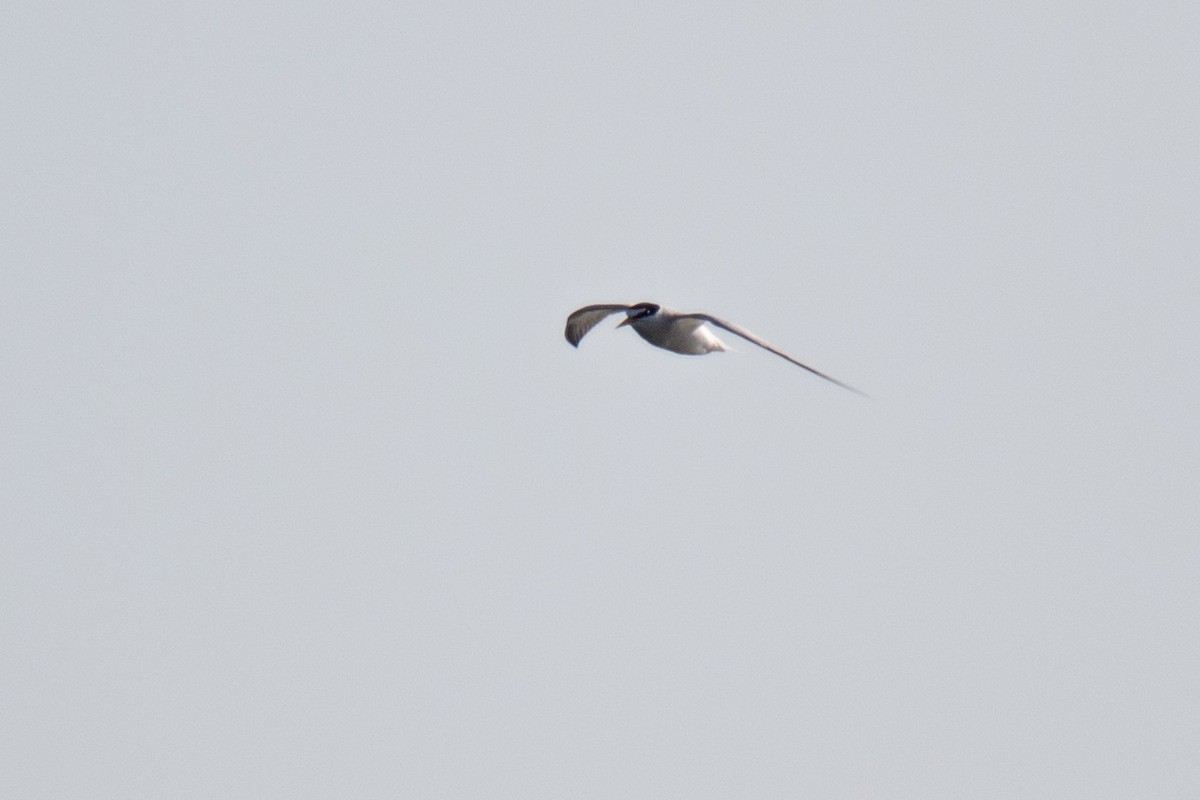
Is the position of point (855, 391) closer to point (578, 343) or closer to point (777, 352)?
point (777, 352)

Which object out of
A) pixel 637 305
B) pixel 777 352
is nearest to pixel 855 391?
pixel 777 352

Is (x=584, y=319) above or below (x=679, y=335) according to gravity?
above

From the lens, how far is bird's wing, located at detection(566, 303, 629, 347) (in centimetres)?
2775

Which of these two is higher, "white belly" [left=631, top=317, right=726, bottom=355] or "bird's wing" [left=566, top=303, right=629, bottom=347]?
"bird's wing" [left=566, top=303, right=629, bottom=347]

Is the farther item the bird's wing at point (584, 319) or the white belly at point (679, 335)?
the bird's wing at point (584, 319)

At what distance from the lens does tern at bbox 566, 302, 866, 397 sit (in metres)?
27.0

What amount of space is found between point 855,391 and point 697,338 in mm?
7081

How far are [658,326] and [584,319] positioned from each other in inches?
67.7

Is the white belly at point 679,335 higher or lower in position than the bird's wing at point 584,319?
lower

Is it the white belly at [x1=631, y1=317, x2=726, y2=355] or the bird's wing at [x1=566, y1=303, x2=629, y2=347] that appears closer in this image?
the white belly at [x1=631, y1=317, x2=726, y2=355]

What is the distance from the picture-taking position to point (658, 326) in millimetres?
27000

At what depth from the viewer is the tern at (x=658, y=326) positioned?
27.0 m

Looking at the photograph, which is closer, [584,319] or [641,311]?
[641,311]

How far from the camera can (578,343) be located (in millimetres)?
28641
